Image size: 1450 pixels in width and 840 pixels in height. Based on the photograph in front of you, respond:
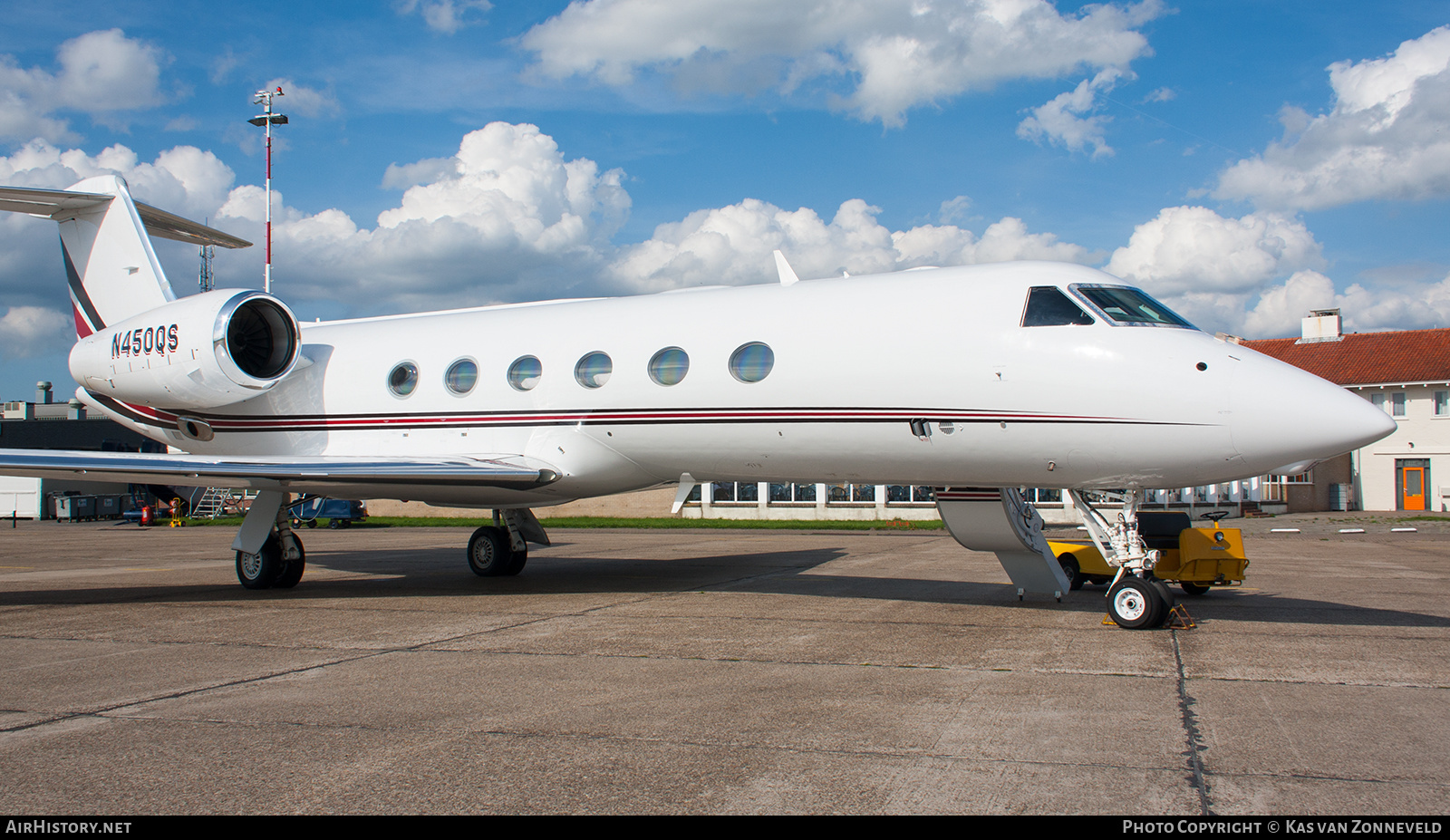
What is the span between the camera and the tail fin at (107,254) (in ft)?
47.5

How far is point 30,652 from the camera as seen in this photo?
306 inches

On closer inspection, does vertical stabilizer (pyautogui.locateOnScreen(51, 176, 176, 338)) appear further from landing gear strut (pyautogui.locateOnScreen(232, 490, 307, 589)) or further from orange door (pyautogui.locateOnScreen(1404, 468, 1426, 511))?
orange door (pyautogui.locateOnScreen(1404, 468, 1426, 511))

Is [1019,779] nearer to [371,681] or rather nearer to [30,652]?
[371,681]

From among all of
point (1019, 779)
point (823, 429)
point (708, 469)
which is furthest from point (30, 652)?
point (1019, 779)

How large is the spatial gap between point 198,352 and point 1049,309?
1049cm

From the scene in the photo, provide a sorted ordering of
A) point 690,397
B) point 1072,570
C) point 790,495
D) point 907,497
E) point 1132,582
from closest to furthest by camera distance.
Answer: point 1132,582 < point 690,397 < point 1072,570 < point 907,497 < point 790,495

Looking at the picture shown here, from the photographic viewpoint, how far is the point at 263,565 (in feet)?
41.2

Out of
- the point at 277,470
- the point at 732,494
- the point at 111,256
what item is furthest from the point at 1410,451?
the point at 111,256

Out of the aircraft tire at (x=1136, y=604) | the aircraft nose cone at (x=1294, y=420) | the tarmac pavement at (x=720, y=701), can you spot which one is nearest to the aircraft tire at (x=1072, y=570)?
the tarmac pavement at (x=720, y=701)

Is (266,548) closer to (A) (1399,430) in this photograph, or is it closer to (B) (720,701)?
(B) (720,701)

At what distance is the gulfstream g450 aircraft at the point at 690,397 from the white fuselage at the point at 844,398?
0.08ft

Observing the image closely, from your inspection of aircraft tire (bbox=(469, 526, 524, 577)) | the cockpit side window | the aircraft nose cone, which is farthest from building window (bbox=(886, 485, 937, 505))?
the aircraft nose cone

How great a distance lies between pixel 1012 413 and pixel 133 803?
Answer: 7.07m

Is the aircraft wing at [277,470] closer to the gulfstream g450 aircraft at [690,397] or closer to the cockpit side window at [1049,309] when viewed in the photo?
the gulfstream g450 aircraft at [690,397]
